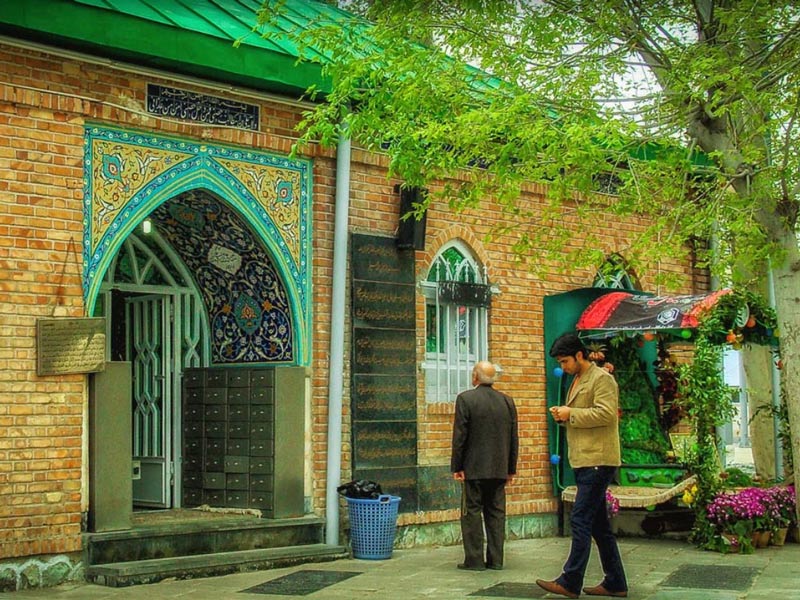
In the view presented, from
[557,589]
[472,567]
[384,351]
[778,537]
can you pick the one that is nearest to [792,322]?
[778,537]

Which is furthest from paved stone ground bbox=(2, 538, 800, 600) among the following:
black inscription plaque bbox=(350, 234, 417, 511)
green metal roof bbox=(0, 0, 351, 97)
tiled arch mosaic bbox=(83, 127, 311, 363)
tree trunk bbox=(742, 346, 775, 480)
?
tree trunk bbox=(742, 346, 775, 480)

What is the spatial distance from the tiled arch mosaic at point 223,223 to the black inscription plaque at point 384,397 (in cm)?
68

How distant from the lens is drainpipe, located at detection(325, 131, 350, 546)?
37.9 ft

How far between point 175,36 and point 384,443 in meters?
4.21

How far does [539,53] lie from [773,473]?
9077 mm

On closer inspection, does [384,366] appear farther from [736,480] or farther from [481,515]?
[736,480]

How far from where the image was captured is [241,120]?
36.8 ft

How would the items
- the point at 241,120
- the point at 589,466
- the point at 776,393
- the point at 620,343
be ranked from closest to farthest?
the point at 589,466, the point at 241,120, the point at 620,343, the point at 776,393

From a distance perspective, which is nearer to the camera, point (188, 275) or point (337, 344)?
point (337, 344)

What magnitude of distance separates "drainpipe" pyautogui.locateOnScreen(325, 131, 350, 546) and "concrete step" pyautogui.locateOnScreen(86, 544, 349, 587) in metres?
0.38

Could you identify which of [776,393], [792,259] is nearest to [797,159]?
[792,259]

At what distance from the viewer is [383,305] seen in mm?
12172

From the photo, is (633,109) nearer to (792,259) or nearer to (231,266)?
(792,259)

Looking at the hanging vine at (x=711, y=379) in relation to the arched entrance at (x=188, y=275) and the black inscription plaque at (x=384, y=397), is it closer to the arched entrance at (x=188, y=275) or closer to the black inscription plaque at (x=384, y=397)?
the black inscription plaque at (x=384, y=397)
